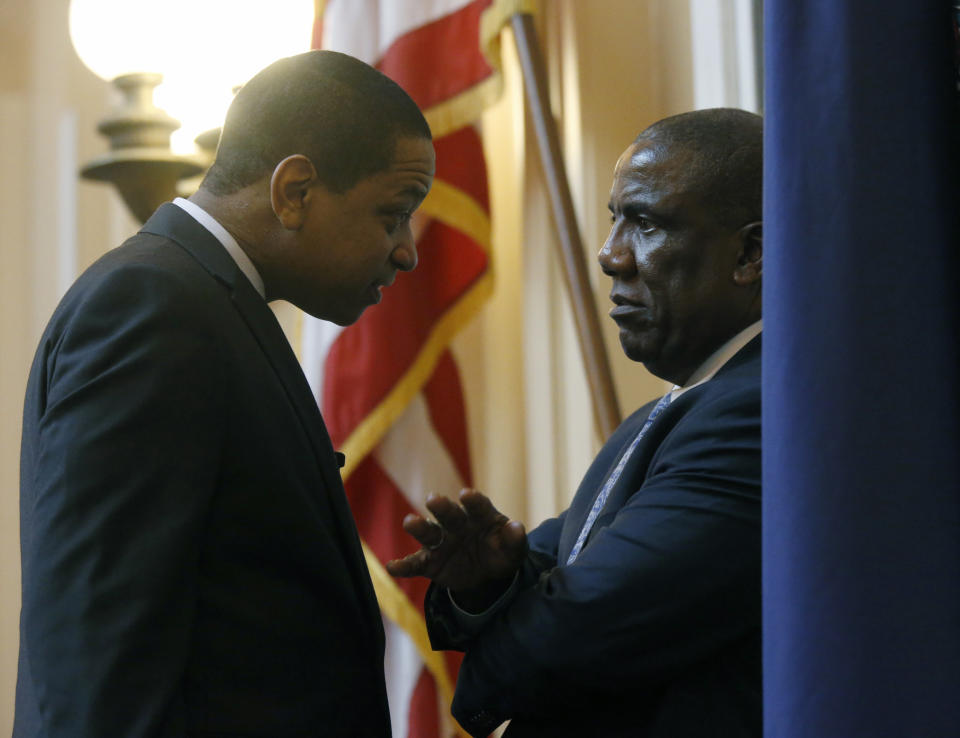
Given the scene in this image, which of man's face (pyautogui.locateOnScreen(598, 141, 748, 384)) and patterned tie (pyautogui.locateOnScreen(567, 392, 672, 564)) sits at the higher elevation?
man's face (pyautogui.locateOnScreen(598, 141, 748, 384))

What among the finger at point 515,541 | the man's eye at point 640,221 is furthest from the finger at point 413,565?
the man's eye at point 640,221

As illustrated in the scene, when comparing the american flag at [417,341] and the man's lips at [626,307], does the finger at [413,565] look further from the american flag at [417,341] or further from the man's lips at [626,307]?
the american flag at [417,341]

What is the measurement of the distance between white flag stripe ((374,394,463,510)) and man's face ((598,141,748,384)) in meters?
1.25

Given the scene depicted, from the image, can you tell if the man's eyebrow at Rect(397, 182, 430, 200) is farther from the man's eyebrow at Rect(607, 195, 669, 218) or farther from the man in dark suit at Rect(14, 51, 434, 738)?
the man's eyebrow at Rect(607, 195, 669, 218)

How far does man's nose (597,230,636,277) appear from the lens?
5.99ft

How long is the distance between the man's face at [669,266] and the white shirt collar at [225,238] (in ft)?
1.87

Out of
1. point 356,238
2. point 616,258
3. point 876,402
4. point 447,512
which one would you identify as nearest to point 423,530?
point 447,512

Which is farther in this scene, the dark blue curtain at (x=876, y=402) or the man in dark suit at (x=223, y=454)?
the man in dark suit at (x=223, y=454)

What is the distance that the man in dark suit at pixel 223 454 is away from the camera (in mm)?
1260

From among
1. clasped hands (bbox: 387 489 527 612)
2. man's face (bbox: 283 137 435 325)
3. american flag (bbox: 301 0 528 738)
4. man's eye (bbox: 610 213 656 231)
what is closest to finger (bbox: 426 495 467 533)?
clasped hands (bbox: 387 489 527 612)

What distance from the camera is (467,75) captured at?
3121mm

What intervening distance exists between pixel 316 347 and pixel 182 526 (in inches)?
69.1

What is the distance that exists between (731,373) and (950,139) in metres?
0.85

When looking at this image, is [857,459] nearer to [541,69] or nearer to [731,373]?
[731,373]
